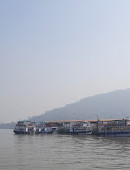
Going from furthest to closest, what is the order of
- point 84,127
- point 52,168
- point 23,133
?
point 23,133, point 84,127, point 52,168

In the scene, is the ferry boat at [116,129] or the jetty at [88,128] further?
the jetty at [88,128]

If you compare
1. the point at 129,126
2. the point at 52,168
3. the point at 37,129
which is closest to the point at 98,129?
Result: the point at 129,126

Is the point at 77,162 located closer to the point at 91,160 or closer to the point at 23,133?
the point at 91,160

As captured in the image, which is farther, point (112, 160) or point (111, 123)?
point (111, 123)

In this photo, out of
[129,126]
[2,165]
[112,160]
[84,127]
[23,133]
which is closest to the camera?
[2,165]

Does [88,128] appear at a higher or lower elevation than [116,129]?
lower

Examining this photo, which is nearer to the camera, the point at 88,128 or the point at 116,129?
the point at 116,129

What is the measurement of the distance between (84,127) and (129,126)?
20.2 metres

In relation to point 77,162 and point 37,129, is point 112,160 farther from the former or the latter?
point 37,129

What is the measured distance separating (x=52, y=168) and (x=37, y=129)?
276 feet

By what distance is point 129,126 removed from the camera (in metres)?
77.8

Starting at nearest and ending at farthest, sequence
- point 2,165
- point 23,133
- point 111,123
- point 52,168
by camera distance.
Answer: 1. point 52,168
2. point 2,165
3. point 111,123
4. point 23,133

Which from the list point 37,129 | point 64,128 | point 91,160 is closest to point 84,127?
point 64,128

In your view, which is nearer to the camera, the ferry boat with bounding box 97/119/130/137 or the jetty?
the ferry boat with bounding box 97/119/130/137
